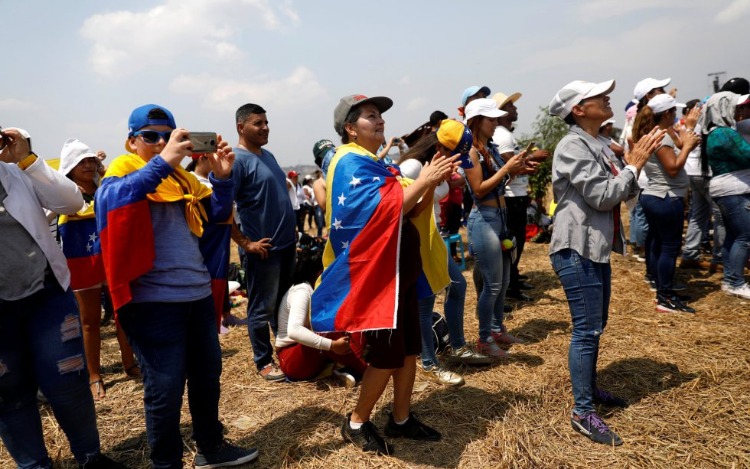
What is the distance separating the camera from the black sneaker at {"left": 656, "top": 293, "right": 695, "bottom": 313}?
5.48m

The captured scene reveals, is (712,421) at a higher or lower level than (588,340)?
lower

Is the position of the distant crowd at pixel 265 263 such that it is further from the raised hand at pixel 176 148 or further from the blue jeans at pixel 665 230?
the blue jeans at pixel 665 230

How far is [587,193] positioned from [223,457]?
8.82ft

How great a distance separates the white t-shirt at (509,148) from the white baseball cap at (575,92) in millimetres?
2061

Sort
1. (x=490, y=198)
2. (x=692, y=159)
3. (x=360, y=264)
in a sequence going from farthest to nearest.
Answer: (x=692, y=159) < (x=490, y=198) < (x=360, y=264)

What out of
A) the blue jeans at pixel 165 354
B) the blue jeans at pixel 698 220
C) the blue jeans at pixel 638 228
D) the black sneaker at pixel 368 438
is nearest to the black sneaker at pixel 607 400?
the black sneaker at pixel 368 438

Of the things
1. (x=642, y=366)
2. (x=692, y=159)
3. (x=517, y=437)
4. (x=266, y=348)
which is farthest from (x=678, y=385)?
(x=692, y=159)

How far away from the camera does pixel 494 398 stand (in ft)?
12.2

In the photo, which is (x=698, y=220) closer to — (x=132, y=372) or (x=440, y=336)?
(x=440, y=336)

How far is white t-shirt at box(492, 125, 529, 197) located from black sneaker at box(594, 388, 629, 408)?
252 cm

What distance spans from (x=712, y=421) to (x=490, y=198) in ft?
7.35

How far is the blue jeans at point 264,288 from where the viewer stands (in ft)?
14.1

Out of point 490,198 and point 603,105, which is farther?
point 490,198

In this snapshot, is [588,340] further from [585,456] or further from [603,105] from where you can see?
[603,105]
